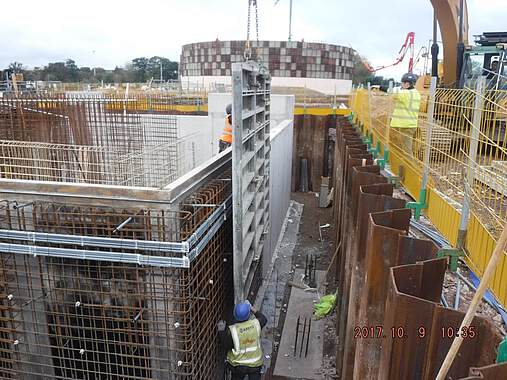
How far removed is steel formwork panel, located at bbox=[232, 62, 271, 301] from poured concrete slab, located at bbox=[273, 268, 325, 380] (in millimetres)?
1148

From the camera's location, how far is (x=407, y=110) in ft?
25.8

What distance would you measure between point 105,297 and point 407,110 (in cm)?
610

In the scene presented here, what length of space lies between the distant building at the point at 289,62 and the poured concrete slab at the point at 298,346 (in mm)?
40268

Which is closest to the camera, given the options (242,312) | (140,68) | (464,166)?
(464,166)

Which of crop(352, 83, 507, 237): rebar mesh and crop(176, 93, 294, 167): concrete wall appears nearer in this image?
crop(352, 83, 507, 237): rebar mesh

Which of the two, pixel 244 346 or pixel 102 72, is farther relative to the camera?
pixel 102 72

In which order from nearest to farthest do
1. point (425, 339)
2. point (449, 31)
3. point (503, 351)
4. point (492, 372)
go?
point (492, 372)
point (503, 351)
point (425, 339)
point (449, 31)

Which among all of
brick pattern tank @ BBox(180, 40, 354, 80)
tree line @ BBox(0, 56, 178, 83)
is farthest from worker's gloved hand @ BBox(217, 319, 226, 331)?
tree line @ BBox(0, 56, 178, 83)

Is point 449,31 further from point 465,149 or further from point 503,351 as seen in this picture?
point 503,351

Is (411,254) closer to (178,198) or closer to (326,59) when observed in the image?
(178,198)

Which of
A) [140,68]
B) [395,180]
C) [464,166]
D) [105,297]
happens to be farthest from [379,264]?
[140,68]

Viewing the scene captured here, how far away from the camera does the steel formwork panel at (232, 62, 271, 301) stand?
4922 mm

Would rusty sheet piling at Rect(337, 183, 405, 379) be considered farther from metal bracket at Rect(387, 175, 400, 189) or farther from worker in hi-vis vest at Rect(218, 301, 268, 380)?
metal bracket at Rect(387, 175, 400, 189)

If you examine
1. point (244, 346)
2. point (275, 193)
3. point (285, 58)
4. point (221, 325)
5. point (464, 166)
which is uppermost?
point (285, 58)
